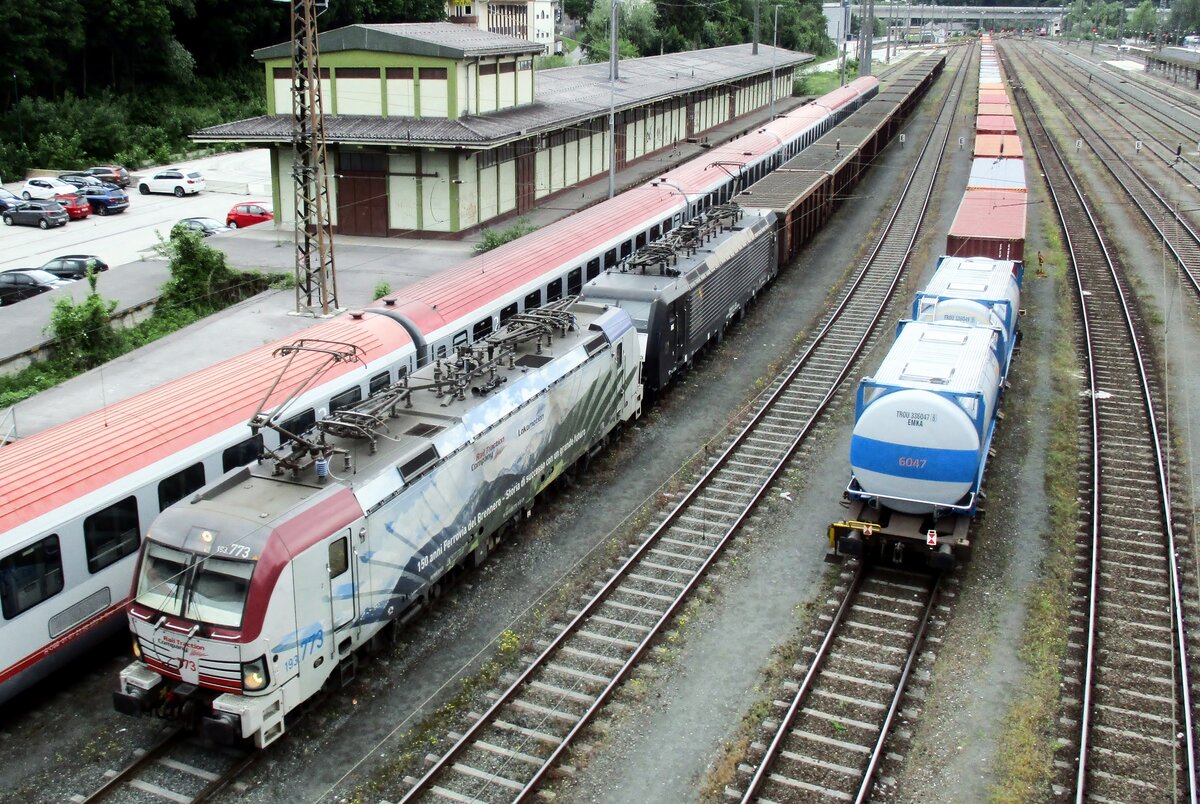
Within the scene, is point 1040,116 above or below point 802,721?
above

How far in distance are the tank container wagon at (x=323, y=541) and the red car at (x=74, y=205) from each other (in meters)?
41.0

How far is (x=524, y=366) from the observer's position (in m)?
18.9

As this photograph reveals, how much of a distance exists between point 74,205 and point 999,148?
146 feet

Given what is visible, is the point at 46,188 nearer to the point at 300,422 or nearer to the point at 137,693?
the point at 300,422

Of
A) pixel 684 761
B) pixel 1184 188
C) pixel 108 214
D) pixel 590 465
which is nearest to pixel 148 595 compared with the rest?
pixel 684 761

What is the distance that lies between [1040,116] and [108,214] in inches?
2781

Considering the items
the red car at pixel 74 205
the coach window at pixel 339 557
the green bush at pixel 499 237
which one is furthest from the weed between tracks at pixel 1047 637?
the red car at pixel 74 205

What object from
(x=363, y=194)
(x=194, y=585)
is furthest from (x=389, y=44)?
(x=194, y=585)

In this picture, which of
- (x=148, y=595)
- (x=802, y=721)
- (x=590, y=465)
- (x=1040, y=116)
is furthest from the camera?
(x=1040, y=116)

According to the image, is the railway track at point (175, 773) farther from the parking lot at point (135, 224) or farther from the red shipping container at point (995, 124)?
the red shipping container at point (995, 124)

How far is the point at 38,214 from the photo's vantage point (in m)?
50.1

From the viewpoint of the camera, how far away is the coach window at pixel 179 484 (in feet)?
50.7

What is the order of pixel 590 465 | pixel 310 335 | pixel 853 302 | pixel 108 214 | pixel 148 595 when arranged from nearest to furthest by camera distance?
1. pixel 148 595
2. pixel 310 335
3. pixel 590 465
4. pixel 853 302
5. pixel 108 214

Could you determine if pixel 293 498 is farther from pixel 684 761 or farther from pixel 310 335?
pixel 310 335
